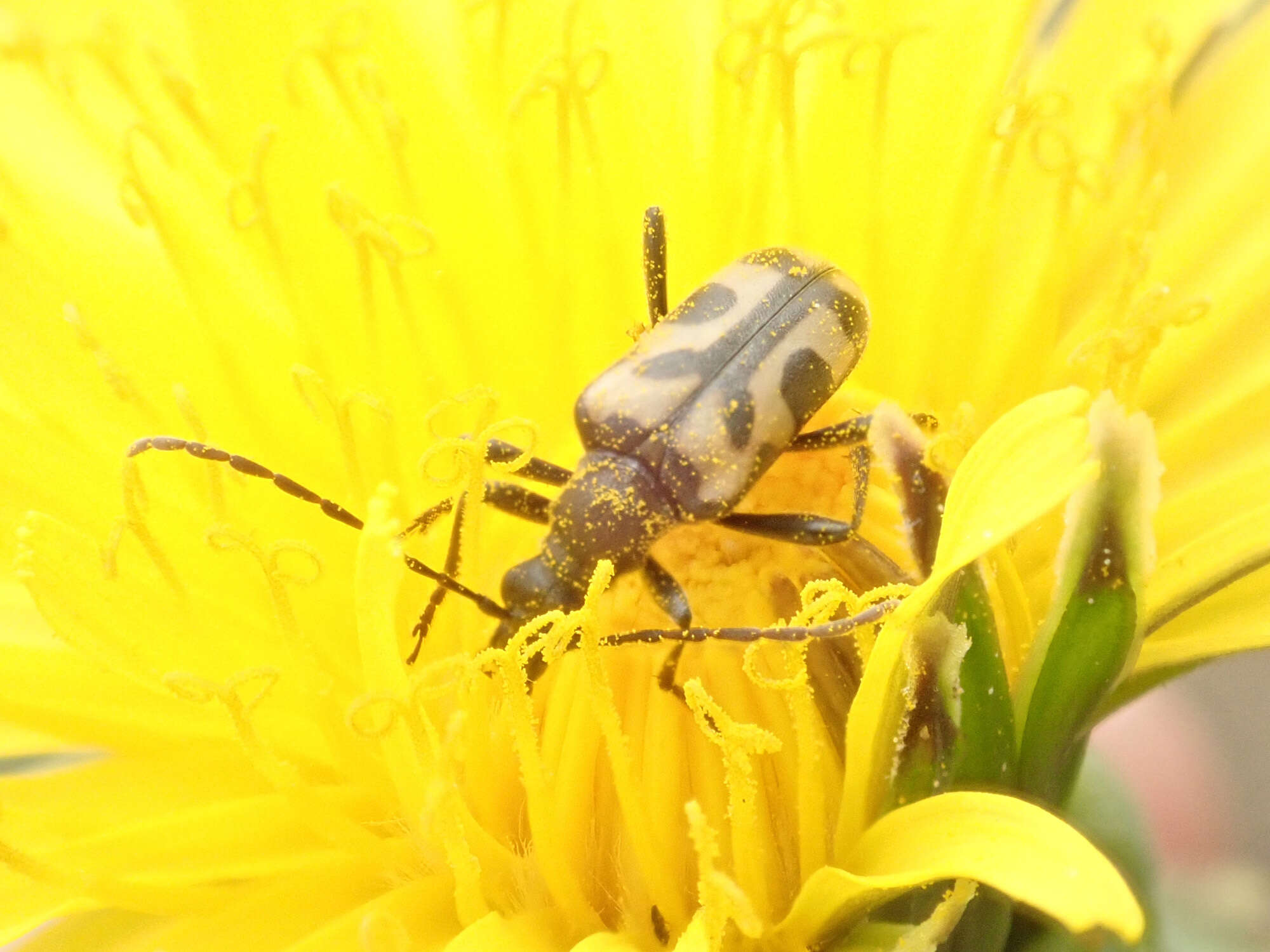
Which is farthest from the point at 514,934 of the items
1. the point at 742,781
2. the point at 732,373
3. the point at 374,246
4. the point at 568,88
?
the point at 568,88

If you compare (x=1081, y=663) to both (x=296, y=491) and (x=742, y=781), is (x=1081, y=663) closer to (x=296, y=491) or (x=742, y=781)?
(x=742, y=781)

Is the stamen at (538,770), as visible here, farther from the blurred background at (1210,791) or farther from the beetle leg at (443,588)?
the blurred background at (1210,791)

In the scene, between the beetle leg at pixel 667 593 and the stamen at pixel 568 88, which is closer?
the beetle leg at pixel 667 593

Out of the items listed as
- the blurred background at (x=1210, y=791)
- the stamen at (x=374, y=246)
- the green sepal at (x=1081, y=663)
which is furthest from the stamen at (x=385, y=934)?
the blurred background at (x=1210, y=791)

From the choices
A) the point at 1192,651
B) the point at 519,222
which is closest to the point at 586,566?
the point at 519,222

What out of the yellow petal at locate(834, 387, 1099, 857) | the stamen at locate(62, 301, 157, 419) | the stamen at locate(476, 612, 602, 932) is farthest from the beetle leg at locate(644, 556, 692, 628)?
the stamen at locate(62, 301, 157, 419)

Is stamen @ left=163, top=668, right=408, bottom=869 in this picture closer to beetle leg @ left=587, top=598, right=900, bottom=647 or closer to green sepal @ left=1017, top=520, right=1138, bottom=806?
beetle leg @ left=587, top=598, right=900, bottom=647

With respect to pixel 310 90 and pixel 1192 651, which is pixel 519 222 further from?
pixel 1192 651
